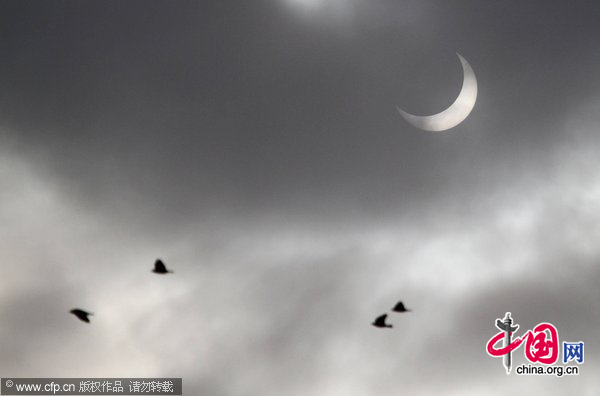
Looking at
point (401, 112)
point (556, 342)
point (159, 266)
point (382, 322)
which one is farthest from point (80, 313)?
point (556, 342)

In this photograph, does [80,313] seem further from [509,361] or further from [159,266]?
[509,361]

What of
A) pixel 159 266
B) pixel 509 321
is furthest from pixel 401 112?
pixel 159 266

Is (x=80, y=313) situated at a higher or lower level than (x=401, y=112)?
lower

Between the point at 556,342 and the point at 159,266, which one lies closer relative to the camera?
the point at 159,266

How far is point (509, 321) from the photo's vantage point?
84.1m

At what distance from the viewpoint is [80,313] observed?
65250 mm

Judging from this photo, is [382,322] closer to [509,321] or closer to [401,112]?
[509,321]

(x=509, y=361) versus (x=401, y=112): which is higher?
(x=401, y=112)

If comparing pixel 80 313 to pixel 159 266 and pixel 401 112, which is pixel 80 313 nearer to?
pixel 159 266

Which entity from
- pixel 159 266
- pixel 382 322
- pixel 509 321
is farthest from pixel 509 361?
pixel 159 266

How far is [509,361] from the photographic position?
82875 millimetres

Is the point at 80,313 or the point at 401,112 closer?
the point at 80,313

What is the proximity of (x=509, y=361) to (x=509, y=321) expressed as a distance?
4.12 metres

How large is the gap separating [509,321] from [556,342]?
513cm
